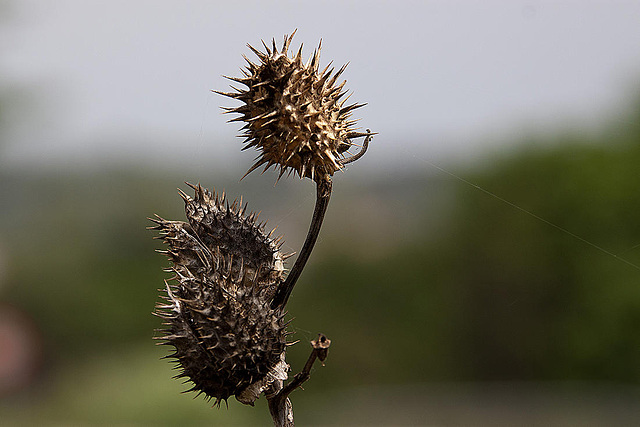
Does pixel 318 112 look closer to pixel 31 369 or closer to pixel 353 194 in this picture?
pixel 353 194

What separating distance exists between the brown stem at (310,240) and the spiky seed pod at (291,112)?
0.08 meters

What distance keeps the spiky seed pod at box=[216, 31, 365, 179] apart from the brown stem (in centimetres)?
8

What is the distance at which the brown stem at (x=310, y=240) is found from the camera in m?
A: 2.11

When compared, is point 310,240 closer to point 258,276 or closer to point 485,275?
Answer: point 258,276

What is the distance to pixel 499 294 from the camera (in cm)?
1110

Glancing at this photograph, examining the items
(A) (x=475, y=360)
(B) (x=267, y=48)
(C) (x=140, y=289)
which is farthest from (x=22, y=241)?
(B) (x=267, y=48)

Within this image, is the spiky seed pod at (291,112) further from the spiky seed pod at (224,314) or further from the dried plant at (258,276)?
the spiky seed pod at (224,314)

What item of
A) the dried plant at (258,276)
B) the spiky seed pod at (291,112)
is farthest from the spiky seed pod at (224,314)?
the spiky seed pod at (291,112)

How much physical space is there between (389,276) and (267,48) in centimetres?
953

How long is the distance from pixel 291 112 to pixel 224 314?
66 cm

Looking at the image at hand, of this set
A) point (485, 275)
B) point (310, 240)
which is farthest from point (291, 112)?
point (485, 275)

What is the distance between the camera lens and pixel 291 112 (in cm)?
193

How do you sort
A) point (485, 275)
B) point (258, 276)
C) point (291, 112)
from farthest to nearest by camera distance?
point (485, 275) → point (258, 276) → point (291, 112)

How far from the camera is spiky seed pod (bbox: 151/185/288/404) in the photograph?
196 cm
